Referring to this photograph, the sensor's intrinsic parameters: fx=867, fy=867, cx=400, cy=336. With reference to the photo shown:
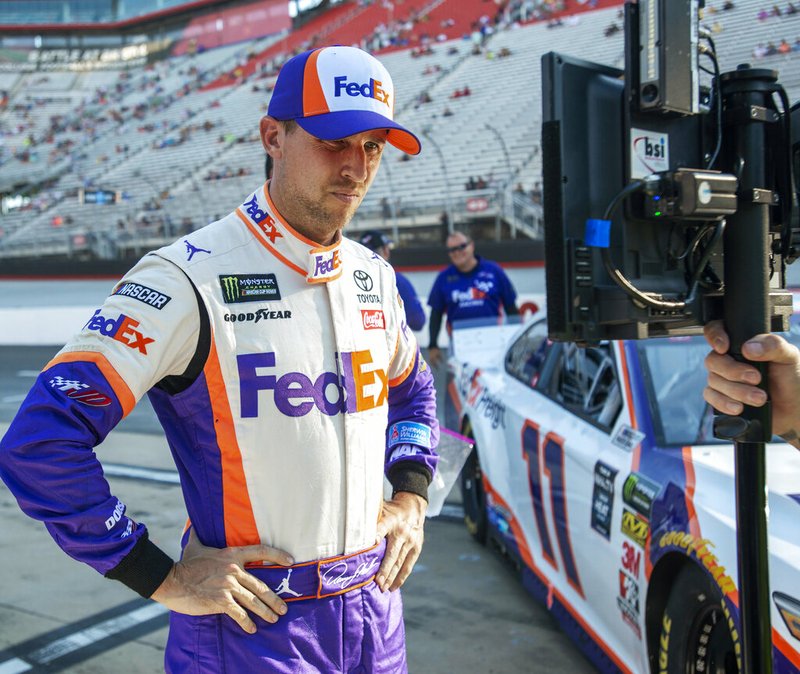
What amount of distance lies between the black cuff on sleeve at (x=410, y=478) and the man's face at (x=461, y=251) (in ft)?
15.8

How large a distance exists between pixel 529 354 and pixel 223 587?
124 inches

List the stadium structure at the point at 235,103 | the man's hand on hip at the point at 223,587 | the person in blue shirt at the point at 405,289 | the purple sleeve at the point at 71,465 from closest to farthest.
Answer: the purple sleeve at the point at 71,465 → the man's hand on hip at the point at 223,587 → the person in blue shirt at the point at 405,289 → the stadium structure at the point at 235,103

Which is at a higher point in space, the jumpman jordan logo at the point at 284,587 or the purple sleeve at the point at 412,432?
the purple sleeve at the point at 412,432

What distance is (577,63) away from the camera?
4.84 ft

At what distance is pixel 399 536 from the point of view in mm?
1923

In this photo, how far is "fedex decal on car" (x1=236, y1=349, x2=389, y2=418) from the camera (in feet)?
5.42

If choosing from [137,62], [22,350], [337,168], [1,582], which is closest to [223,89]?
[137,62]

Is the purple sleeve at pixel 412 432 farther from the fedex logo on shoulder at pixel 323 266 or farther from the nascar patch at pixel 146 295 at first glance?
the nascar patch at pixel 146 295

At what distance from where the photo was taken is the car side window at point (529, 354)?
14.2 feet

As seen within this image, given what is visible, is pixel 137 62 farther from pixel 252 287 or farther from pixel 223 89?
pixel 252 287

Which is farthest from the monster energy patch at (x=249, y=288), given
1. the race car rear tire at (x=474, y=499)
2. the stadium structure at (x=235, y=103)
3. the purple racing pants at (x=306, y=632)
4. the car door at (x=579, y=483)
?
the stadium structure at (x=235, y=103)

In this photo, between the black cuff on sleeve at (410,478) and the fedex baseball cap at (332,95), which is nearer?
the fedex baseball cap at (332,95)

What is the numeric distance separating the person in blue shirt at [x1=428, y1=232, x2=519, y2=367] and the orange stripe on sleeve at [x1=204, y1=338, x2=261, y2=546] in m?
5.26
